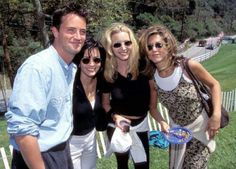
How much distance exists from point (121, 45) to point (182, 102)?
33.0 inches

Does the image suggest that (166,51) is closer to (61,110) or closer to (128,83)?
(128,83)

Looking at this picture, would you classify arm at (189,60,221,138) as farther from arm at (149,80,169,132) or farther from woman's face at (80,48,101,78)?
woman's face at (80,48,101,78)

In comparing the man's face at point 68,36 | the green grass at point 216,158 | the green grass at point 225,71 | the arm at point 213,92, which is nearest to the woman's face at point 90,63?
the man's face at point 68,36

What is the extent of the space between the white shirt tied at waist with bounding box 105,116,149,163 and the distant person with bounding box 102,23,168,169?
0.04 ft

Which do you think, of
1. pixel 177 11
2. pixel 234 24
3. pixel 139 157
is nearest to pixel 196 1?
pixel 177 11

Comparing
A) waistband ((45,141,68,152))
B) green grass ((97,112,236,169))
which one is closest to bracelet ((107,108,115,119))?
waistband ((45,141,68,152))

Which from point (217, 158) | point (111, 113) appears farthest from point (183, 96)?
point (217, 158)

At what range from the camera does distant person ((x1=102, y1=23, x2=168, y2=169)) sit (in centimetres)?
407

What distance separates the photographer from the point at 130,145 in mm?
4199

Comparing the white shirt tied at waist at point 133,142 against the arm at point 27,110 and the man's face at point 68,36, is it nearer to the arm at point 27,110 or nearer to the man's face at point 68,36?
the man's face at point 68,36

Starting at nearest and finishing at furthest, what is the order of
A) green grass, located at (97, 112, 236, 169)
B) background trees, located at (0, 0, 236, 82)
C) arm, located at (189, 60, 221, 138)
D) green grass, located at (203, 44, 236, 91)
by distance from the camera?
1. arm, located at (189, 60, 221, 138)
2. green grass, located at (97, 112, 236, 169)
3. background trees, located at (0, 0, 236, 82)
4. green grass, located at (203, 44, 236, 91)

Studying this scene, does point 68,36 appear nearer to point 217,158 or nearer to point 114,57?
point 114,57

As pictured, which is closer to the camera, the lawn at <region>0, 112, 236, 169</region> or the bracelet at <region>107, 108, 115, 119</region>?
the bracelet at <region>107, 108, 115, 119</region>

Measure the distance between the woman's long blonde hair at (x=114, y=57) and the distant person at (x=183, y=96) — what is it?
150mm
